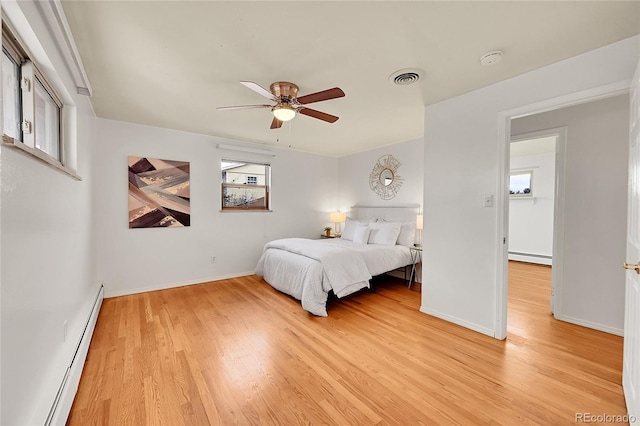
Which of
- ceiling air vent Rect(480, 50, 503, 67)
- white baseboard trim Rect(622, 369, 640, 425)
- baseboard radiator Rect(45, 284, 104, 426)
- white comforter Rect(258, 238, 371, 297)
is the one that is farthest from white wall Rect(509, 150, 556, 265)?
baseboard radiator Rect(45, 284, 104, 426)

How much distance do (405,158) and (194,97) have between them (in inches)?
128

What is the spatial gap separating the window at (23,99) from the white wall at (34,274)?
63mm

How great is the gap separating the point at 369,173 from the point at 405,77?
2848 mm

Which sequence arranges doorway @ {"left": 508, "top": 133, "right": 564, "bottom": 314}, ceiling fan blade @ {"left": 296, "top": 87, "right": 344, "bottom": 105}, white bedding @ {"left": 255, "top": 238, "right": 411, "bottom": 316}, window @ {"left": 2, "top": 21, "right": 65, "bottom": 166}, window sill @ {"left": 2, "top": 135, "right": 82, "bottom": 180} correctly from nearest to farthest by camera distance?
window sill @ {"left": 2, "top": 135, "right": 82, "bottom": 180}
window @ {"left": 2, "top": 21, "right": 65, "bottom": 166}
ceiling fan blade @ {"left": 296, "top": 87, "right": 344, "bottom": 105}
white bedding @ {"left": 255, "top": 238, "right": 411, "bottom": 316}
doorway @ {"left": 508, "top": 133, "right": 564, "bottom": 314}

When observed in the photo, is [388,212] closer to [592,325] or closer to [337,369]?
[592,325]

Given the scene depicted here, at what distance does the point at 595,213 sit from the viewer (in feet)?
8.18

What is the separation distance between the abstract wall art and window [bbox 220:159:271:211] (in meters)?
0.64

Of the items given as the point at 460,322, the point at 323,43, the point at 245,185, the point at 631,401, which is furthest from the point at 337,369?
the point at 245,185

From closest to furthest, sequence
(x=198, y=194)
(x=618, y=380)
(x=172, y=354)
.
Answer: (x=618, y=380) → (x=172, y=354) → (x=198, y=194)

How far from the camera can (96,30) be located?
1.63 meters

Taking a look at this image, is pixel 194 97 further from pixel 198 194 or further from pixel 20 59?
pixel 198 194

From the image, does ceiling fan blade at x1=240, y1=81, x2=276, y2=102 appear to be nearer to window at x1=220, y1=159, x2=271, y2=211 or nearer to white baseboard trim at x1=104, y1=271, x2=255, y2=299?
window at x1=220, y1=159, x2=271, y2=211

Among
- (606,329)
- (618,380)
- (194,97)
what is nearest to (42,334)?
(194,97)

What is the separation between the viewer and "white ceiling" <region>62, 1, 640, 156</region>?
145 centimetres
